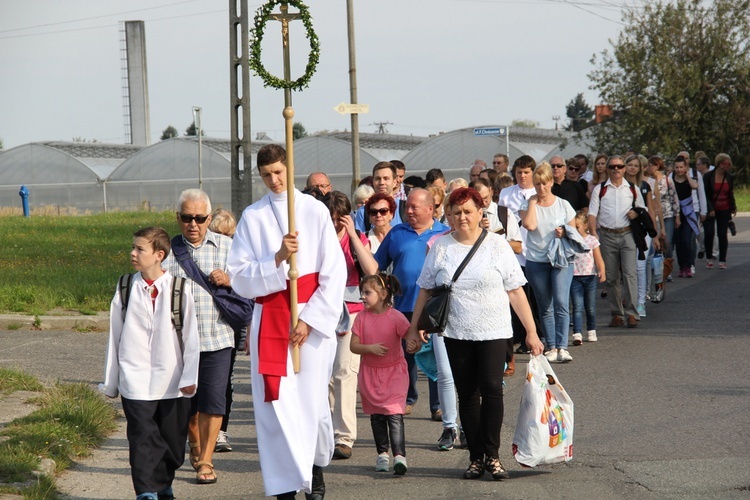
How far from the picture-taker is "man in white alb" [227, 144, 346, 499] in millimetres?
5730

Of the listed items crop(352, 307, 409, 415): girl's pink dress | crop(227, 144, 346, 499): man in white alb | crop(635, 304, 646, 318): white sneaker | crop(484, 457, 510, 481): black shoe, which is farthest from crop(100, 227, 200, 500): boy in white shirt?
crop(635, 304, 646, 318): white sneaker

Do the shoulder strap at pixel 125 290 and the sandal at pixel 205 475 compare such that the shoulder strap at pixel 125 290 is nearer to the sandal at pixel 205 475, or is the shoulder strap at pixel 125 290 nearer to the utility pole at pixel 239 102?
the sandal at pixel 205 475

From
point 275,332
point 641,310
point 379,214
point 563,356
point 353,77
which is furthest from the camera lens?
point 353,77

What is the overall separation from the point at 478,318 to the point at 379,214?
A: 195 cm

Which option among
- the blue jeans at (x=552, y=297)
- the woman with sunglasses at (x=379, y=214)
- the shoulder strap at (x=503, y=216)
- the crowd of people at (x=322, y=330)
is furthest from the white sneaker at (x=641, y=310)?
the woman with sunglasses at (x=379, y=214)

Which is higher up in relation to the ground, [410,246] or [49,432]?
[410,246]

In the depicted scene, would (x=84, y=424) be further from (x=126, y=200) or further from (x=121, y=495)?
(x=126, y=200)

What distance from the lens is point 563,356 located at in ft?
35.2

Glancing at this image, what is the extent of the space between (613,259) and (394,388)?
640 cm

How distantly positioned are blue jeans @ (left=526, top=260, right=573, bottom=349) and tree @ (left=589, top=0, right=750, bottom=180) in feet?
94.2

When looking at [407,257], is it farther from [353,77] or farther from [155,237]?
[353,77]

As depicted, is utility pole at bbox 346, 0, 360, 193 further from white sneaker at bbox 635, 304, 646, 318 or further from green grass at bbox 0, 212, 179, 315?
white sneaker at bbox 635, 304, 646, 318

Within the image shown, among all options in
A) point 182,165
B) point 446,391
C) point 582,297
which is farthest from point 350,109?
point 182,165

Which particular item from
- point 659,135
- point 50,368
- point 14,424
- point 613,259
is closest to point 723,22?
point 659,135
